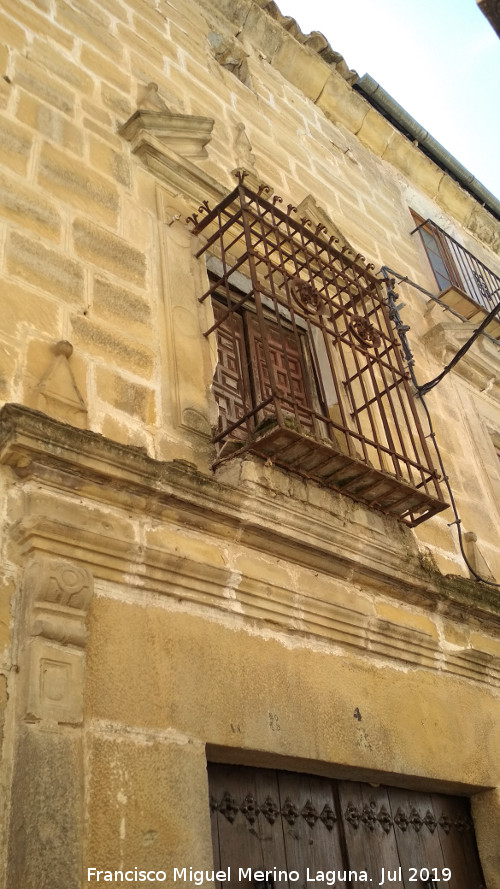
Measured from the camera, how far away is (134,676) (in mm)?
2328

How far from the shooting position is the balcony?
7094mm

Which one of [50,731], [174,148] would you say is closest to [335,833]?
[50,731]

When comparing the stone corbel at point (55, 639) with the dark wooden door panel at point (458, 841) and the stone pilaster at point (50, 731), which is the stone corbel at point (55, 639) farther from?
the dark wooden door panel at point (458, 841)

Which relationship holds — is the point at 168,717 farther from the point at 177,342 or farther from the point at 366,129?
the point at 366,129

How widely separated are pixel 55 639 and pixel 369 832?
1.61 m

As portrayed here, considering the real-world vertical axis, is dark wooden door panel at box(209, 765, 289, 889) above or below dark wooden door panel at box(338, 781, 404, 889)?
above

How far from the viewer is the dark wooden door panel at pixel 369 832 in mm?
2873

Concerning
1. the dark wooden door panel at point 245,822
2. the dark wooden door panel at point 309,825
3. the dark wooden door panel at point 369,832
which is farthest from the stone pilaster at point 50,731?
the dark wooden door panel at point 369,832

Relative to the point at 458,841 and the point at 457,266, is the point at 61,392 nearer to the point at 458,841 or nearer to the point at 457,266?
the point at 458,841

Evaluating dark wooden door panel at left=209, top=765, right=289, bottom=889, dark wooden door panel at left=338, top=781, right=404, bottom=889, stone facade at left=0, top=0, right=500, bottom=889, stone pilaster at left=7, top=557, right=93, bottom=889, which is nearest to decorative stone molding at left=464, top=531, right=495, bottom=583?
stone facade at left=0, top=0, right=500, bottom=889

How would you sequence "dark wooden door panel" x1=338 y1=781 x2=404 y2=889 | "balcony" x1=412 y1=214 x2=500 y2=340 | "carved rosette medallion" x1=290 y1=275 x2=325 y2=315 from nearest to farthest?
1. "dark wooden door panel" x1=338 y1=781 x2=404 y2=889
2. "carved rosette medallion" x1=290 y1=275 x2=325 y2=315
3. "balcony" x1=412 y1=214 x2=500 y2=340

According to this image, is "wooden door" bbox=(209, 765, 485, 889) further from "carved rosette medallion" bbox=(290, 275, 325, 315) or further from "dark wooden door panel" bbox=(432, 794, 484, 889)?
"carved rosette medallion" bbox=(290, 275, 325, 315)

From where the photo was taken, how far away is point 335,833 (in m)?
2.86

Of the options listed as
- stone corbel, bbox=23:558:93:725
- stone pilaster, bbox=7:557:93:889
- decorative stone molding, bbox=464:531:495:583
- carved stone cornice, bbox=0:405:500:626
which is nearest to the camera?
stone pilaster, bbox=7:557:93:889
